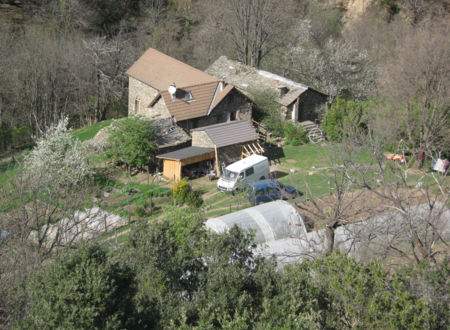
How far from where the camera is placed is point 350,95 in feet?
139

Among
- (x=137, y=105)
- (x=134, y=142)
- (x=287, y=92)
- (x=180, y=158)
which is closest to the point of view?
(x=180, y=158)

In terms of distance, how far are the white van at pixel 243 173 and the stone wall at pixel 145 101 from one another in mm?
8476

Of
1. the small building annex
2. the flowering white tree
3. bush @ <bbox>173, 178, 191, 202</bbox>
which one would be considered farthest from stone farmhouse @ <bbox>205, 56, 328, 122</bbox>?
the flowering white tree

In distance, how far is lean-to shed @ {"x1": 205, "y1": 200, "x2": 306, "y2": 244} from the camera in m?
21.8

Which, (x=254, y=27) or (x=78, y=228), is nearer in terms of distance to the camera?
(x=78, y=228)

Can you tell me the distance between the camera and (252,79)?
41500 mm

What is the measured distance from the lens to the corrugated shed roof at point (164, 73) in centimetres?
3766

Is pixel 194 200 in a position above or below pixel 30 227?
below

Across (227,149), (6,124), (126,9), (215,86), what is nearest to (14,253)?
(227,149)

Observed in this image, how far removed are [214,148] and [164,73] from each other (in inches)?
405

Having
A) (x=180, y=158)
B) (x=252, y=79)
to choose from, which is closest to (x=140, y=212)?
(x=180, y=158)

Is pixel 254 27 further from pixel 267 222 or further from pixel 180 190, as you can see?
pixel 267 222

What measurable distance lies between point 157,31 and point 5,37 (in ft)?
59.1

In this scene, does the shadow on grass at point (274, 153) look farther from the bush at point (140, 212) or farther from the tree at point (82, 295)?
the tree at point (82, 295)
